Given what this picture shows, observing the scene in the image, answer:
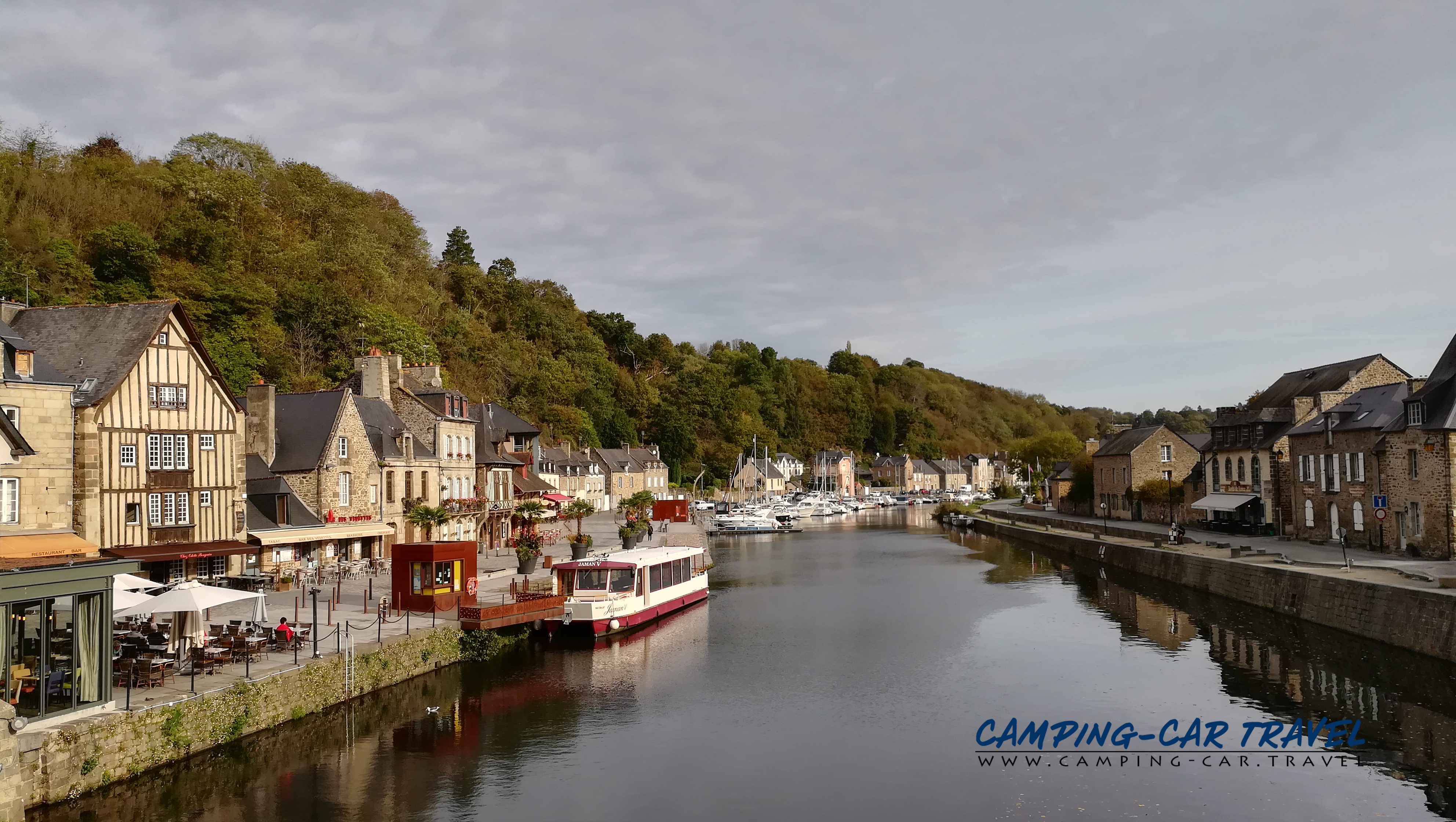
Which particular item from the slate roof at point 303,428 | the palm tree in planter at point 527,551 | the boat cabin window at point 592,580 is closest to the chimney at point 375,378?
the slate roof at point 303,428

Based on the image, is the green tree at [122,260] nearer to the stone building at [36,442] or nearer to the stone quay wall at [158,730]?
the stone building at [36,442]

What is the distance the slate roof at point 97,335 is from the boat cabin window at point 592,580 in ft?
41.0

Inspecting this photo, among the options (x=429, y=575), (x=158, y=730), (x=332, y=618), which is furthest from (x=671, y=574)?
(x=158, y=730)

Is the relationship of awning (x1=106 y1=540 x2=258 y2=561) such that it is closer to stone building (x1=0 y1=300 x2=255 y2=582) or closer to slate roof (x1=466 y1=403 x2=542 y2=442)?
stone building (x1=0 y1=300 x2=255 y2=582)

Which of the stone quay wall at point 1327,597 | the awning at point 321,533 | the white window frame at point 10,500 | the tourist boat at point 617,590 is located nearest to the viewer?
the white window frame at point 10,500

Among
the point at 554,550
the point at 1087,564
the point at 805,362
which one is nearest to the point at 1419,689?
the point at 1087,564

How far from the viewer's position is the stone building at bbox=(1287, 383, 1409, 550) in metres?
34.7

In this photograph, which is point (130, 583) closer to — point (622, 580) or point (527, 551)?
point (622, 580)

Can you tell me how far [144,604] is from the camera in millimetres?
16797

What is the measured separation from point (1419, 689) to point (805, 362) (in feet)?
506

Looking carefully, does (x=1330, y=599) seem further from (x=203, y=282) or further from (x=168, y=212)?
(x=168, y=212)

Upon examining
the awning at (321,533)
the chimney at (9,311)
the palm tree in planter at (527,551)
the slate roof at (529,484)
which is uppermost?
the chimney at (9,311)

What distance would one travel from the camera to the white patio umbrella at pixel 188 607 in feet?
55.2

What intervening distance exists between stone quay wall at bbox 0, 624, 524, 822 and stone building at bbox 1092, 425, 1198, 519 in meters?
50.5
